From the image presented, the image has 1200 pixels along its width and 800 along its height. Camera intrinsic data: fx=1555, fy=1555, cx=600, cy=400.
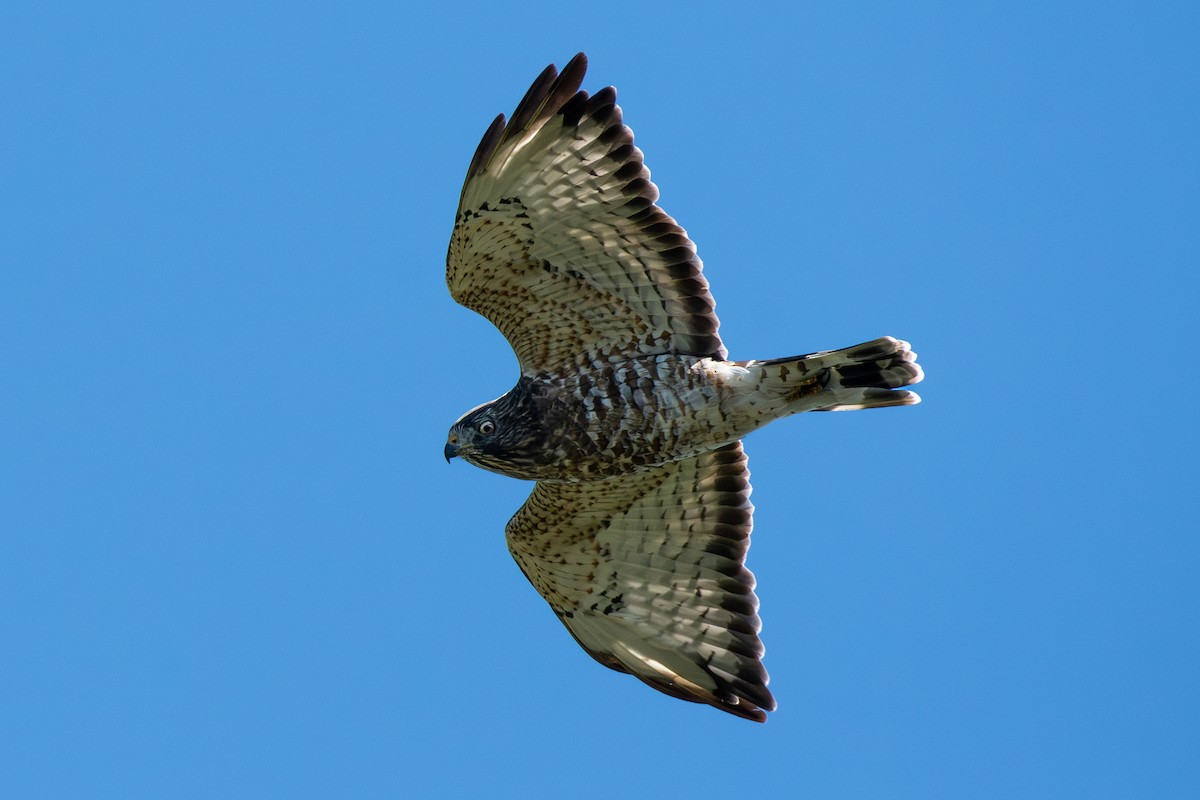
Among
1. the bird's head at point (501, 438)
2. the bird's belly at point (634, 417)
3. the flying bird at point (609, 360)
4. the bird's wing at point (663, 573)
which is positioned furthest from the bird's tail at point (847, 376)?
the bird's head at point (501, 438)

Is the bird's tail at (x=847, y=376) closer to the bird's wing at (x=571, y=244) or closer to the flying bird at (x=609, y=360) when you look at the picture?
the flying bird at (x=609, y=360)

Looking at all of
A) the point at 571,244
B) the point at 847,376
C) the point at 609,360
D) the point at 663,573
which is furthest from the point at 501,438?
the point at 847,376

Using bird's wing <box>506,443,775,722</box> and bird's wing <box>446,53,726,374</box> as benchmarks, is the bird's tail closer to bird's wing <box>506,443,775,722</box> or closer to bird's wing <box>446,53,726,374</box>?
bird's wing <box>446,53,726,374</box>

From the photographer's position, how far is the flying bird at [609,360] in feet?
30.5

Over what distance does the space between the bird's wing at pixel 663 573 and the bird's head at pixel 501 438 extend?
0.67 m

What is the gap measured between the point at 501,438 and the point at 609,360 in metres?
0.84

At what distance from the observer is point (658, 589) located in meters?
10.8

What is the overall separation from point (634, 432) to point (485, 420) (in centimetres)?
96

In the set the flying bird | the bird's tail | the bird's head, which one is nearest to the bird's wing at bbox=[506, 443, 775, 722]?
the flying bird

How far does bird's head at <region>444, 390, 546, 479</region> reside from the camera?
977 centimetres

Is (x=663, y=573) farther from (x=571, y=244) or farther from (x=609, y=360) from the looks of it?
(x=571, y=244)

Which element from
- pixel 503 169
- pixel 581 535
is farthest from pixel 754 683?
pixel 503 169

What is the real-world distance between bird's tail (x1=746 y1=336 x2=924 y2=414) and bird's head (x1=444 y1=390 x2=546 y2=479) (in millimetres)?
1443

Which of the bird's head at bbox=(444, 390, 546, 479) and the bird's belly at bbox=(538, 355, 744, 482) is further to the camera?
the bird's head at bbox=(444, 390, 546, 479)
